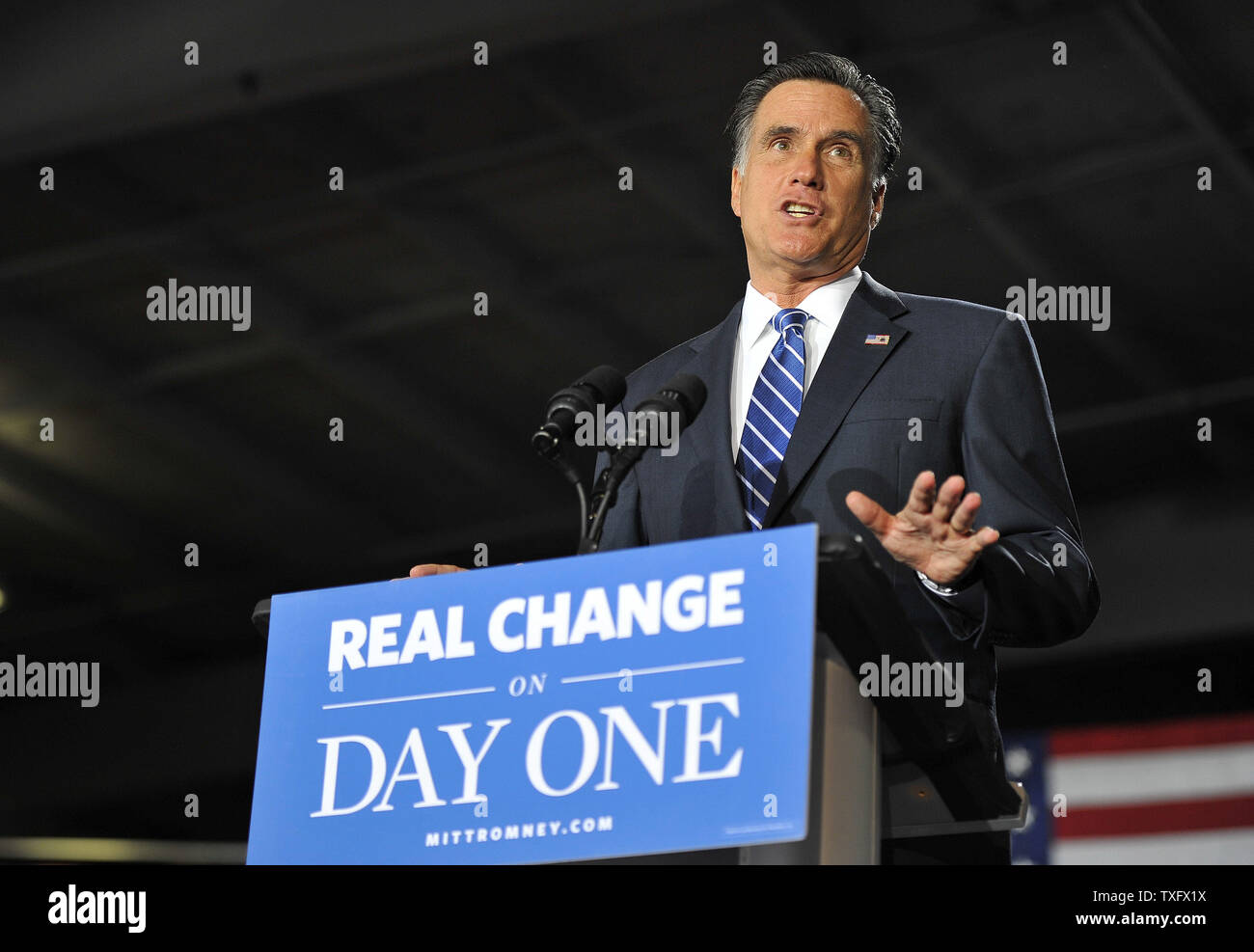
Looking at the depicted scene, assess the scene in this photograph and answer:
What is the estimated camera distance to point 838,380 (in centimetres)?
217

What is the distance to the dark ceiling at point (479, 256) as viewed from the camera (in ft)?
17.2

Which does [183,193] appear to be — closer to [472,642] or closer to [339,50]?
[339,50]

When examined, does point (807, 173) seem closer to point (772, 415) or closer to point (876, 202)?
point (876, 202)

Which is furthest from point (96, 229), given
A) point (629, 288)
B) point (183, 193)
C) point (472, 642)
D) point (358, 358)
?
point (472, 642)

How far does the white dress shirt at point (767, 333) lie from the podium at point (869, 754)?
55 centimetres

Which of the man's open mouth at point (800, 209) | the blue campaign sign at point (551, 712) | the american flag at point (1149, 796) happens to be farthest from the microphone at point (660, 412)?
the american flag at point (1149, 796)

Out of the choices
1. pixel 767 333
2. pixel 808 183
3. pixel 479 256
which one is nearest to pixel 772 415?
pixel 767 333

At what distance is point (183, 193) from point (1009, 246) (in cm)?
291

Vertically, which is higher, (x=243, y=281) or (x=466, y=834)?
(x=243, y=281)

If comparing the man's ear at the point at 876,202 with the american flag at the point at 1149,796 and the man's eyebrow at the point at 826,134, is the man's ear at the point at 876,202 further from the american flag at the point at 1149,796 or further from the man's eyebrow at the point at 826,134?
the american flag at the point at 1149,796

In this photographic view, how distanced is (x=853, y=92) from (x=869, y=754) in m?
1.15

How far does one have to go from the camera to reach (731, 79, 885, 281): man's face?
2.45 meters

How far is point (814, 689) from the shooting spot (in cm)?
170
